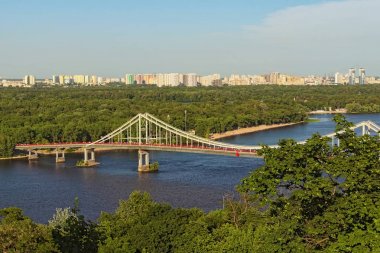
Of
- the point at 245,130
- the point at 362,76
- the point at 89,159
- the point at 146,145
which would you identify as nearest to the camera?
the point at 146,145

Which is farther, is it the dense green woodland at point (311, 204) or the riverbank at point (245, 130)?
the riverbank at point (245, 130)

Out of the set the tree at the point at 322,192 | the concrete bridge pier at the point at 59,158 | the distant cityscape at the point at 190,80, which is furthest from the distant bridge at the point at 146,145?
the distant cityscape at the point at 190,80

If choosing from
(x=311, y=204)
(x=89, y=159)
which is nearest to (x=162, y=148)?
(x=89, y=159)

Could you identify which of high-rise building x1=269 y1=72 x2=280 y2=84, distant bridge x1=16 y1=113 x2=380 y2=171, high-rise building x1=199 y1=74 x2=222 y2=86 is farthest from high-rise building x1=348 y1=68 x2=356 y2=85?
distant bridge x1=16 y1=113 x2=380 y2=171

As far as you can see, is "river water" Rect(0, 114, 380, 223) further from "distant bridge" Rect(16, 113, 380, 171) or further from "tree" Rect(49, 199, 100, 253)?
"tree" Rect(49, 199, 100, 253)

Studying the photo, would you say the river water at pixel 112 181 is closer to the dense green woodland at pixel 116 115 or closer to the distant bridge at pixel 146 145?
the distant bridge at pixel 146 145

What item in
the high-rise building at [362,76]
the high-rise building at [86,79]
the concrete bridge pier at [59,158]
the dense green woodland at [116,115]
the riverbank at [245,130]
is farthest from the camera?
the high-rise building at [362,76]

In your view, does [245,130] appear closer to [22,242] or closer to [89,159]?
[89,159]
